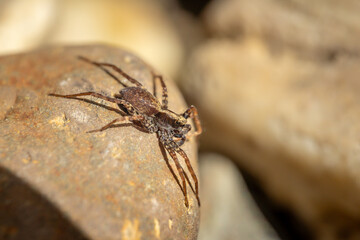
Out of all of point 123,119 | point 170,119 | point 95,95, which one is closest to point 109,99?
point 95,95

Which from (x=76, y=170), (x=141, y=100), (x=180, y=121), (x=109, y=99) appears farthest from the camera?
(x=180, y=121)

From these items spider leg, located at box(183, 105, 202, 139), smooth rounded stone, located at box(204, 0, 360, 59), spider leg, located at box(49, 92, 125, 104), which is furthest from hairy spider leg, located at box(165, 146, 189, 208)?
smooth rounded stone, located at box(204, 0, 360, 59)

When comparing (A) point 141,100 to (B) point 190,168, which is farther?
(A) point 141,100

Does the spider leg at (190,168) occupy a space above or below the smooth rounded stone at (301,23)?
below

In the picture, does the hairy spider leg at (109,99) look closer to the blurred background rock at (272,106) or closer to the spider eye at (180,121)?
the spider eye at (180,121)

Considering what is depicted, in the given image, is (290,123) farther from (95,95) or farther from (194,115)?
(95,95)

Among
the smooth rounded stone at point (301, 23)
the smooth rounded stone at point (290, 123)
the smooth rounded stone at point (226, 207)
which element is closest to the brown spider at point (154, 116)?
the smooth rounded stone at point (290, 123)
